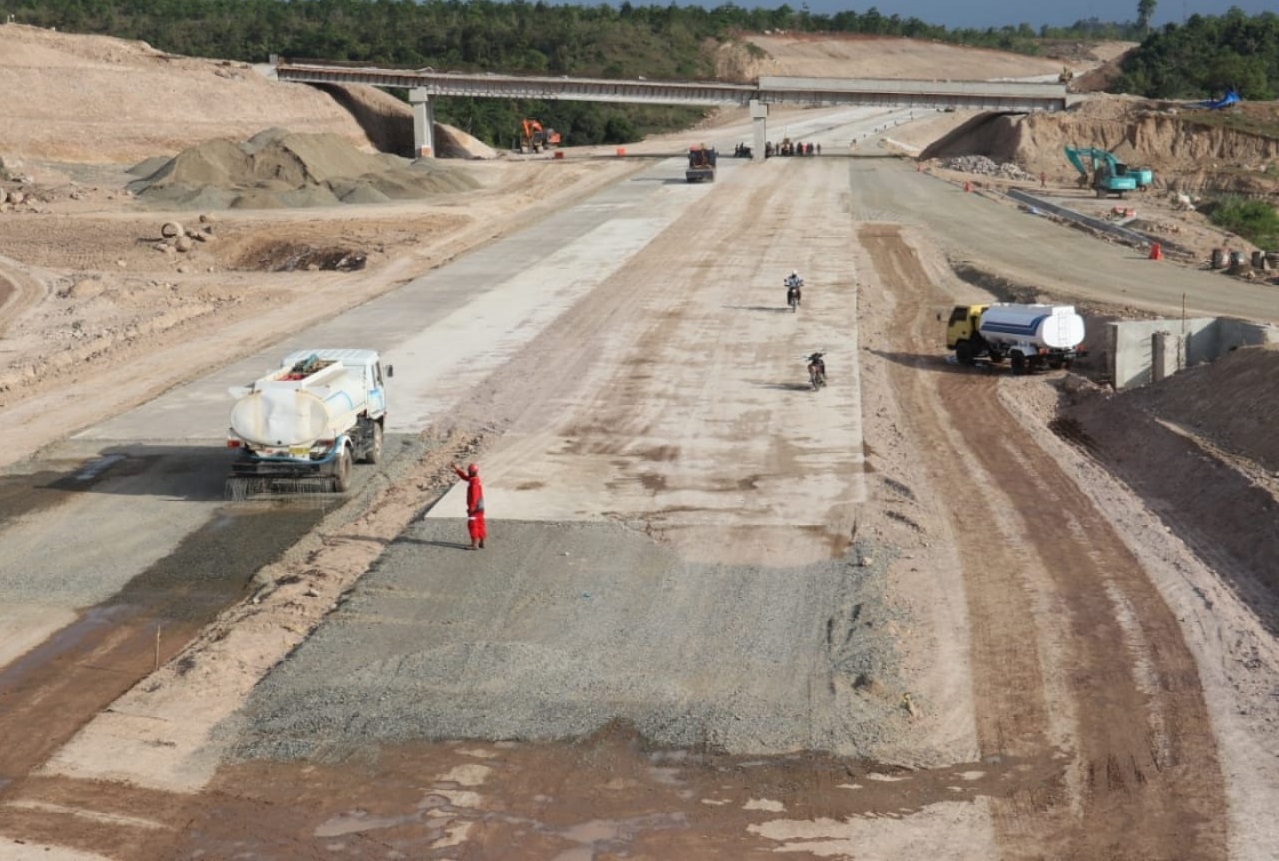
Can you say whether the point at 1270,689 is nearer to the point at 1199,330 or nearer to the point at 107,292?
the point at 1199,330

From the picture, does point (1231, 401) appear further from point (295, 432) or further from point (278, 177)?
point (278, 177)

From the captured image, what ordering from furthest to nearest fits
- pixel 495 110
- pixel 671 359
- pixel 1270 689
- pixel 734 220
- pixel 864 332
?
pixel 495 110 < pixel 734 220 < pixel 864 332 < pixel 671 359 < pixel 1270 689

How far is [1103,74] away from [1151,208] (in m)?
70.3

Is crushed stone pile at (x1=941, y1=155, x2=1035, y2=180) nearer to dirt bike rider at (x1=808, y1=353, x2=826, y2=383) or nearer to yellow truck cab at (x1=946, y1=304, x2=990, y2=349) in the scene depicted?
yellow truck cab at (x1=946, y1=304, x2=990, y2=349)

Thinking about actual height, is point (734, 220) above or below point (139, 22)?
below

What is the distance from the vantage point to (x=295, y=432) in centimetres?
2666

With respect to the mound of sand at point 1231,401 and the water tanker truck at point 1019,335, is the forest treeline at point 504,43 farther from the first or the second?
the mound of sand at point 1231,401

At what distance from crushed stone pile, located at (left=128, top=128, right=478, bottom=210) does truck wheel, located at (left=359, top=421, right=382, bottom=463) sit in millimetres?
44197

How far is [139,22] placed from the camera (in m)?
139

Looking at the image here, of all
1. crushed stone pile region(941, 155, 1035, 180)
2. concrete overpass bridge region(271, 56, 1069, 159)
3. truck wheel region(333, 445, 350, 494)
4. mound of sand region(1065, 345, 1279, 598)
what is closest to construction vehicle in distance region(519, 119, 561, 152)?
concrete overpass bridge region(271, 56, 1069, 159)

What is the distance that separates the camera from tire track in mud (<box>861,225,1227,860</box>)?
15.5 m

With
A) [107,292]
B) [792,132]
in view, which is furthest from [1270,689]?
[792,132]

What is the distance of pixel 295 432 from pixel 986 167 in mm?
73342

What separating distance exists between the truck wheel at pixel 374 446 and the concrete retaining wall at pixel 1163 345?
18.6 metres
